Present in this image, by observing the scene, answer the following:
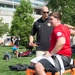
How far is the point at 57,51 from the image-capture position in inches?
217

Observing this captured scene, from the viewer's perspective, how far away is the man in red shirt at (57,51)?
17.8 ft

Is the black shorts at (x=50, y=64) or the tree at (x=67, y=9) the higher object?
the tree at (x=67, y=9)

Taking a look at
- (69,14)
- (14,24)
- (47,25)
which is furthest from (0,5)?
(47,25)

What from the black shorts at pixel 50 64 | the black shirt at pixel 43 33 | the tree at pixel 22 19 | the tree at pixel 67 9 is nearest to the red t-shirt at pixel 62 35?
the black shorts at pixel 50 64

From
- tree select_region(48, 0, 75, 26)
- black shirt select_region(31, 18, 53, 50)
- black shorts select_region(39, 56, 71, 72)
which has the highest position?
tree select_region(48, 0, 75, 26)

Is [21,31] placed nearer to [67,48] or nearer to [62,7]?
[62,7]

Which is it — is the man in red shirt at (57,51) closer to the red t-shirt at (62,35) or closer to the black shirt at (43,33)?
the red t-shirt at (62,35)

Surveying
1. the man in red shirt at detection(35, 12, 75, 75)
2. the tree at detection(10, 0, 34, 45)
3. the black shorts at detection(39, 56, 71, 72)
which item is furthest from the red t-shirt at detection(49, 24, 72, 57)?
the tree at detection(10, 0, 34, 45)

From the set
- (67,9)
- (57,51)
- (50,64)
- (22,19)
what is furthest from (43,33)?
(22,19)

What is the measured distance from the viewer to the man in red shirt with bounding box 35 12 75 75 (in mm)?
5414

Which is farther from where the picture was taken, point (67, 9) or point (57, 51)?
point (67, 9)

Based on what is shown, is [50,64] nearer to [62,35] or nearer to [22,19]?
[62,35]

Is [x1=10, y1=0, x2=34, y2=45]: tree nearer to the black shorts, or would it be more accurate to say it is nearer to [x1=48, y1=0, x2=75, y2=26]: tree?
[x1=48, y1=0, x2=75, y2=26]: tree

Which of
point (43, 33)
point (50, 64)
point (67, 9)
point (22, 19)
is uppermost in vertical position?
point (67, 9)
